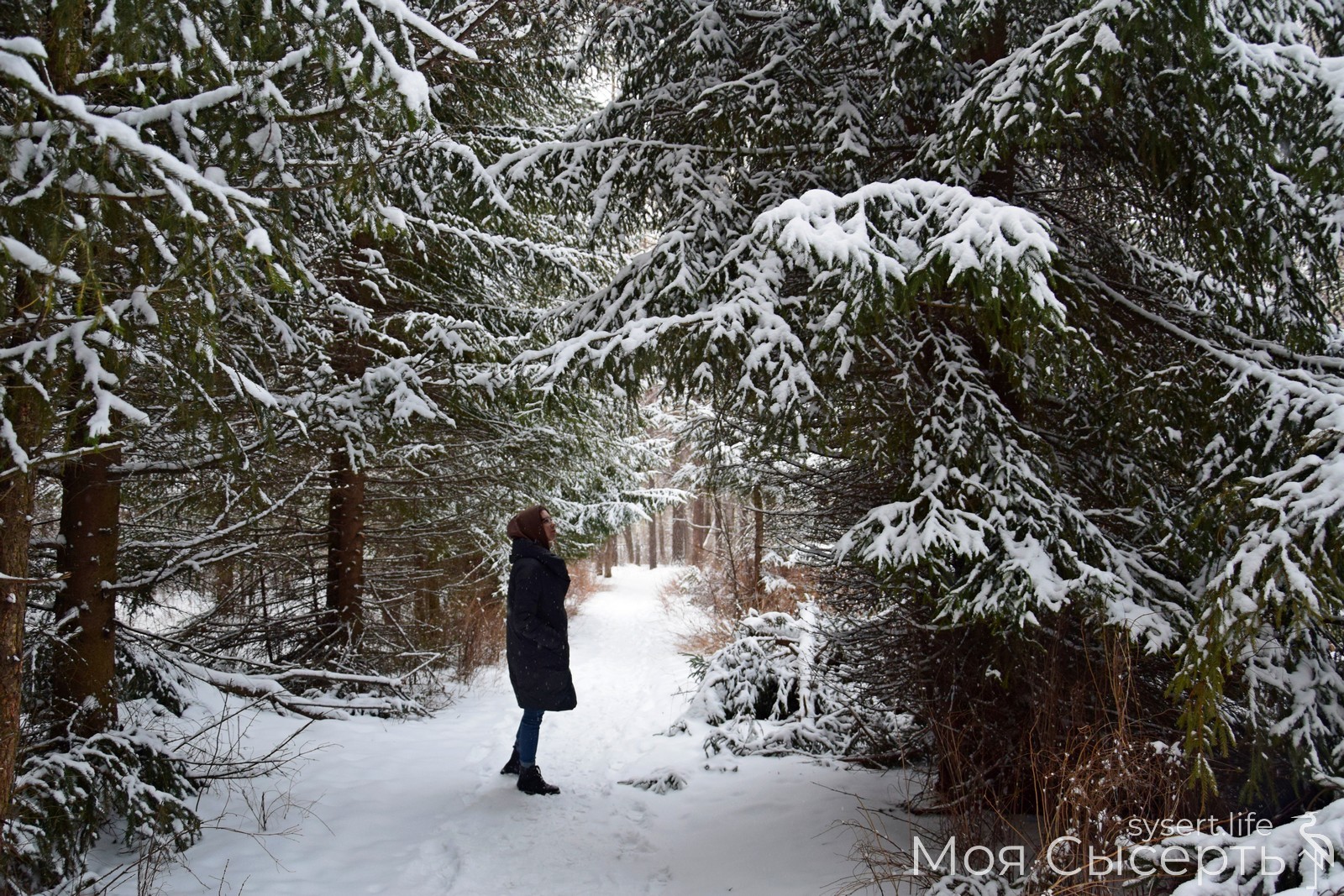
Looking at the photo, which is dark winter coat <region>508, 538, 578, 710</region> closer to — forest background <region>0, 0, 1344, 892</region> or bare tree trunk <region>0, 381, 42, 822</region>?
forest background <region>0, 0, 1344, 892</region>

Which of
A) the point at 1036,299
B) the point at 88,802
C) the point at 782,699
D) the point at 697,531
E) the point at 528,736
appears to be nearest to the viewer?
the point at 1036,299

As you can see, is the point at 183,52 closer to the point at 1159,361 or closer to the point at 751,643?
the point at 1159,361

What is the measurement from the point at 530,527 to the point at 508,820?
187cm

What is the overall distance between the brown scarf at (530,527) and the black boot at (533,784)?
154cm

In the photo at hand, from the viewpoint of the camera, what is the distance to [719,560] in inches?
556

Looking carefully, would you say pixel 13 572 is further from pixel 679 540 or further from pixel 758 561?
pixel 679 540

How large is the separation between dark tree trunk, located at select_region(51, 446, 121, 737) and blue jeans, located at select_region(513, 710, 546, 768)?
2280mm

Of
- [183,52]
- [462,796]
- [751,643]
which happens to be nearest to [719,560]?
[751,643]

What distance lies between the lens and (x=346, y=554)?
697 cm

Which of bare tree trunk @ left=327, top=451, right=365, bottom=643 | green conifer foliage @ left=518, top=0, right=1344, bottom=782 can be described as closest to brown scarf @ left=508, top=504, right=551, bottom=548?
green conifer foliage @ left=518, top=0, right=1344, bottom=782

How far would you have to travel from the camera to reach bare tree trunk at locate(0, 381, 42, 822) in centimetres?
248

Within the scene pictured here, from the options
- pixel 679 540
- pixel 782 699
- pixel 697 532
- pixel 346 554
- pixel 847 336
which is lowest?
pixel 679 540

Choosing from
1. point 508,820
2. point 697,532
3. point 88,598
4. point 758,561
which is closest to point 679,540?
point 697,532

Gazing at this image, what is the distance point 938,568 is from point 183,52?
3.70 m
